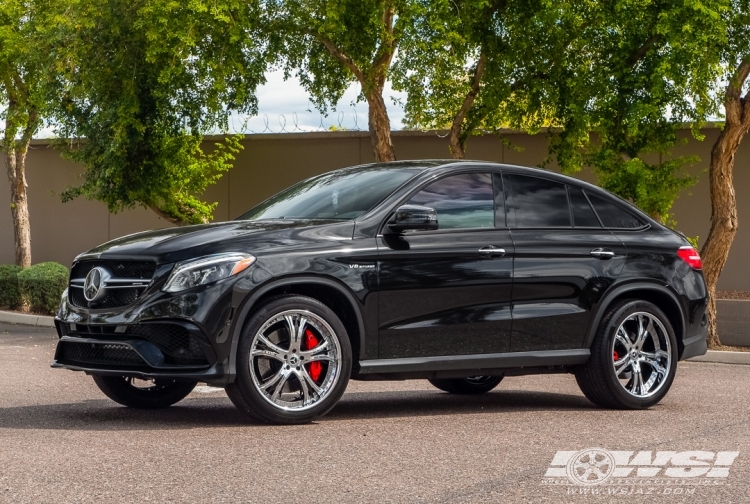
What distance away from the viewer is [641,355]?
29.3 feet

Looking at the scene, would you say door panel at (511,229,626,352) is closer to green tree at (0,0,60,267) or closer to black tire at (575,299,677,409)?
black tire at (575,299,677,409)

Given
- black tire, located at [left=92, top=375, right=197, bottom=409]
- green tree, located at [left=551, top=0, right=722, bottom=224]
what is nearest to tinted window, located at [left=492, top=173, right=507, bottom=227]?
black tire, located at [left=92, top=375, right=197, bottom=409]

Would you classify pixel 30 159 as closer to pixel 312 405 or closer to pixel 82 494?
pixel 312 405

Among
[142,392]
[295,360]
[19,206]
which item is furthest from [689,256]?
[19,206]

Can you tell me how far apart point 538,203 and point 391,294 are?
1.65 meters

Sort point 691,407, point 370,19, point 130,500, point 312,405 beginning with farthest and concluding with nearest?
point 370,19
point 691,407
point 312,405
point 130,500

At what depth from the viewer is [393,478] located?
19.4ft

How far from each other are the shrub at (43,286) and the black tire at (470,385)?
11.2m

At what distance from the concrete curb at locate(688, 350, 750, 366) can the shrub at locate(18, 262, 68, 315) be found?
10.6m

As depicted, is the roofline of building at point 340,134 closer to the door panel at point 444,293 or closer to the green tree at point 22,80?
the green tree at point 22,80

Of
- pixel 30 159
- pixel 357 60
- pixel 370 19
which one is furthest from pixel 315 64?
pixel 30 159

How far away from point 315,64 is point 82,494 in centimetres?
1445

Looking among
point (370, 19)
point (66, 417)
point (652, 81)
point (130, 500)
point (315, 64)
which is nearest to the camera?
point (130, 500)

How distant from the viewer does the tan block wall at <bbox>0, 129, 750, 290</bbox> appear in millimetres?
19172
